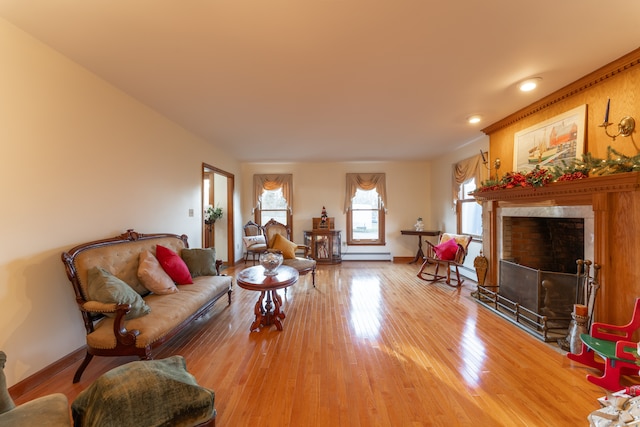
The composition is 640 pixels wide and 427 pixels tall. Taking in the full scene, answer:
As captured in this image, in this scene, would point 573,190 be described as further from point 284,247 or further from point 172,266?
point 172,266

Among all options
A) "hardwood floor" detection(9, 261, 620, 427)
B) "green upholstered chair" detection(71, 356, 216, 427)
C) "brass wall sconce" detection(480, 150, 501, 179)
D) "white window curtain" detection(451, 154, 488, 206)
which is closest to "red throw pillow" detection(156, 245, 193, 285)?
"hardwood floor" detection(9, 261, 620, 427)

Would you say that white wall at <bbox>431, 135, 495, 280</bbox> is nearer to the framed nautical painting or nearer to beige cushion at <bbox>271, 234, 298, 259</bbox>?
the framed nautical painting

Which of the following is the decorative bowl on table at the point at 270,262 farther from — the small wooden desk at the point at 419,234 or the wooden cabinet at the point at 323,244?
the small wooden desk at the point at 419,234

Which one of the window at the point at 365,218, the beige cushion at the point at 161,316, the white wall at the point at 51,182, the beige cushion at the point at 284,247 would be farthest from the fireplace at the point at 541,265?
the white wall at the point at 51,182

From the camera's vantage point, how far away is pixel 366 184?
6332 mm

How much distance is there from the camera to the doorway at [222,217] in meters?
5.68

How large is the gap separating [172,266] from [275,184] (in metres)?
3.88

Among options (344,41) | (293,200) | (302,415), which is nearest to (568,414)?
(302,415)

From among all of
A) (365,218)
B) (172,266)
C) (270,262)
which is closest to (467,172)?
(365,218)

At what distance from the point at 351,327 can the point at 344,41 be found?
8.89ft

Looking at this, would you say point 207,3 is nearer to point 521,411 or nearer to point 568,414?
point 521,411

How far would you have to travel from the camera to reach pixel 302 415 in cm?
157

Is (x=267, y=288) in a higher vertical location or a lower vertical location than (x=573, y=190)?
lower

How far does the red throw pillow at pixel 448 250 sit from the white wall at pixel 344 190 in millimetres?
1974
